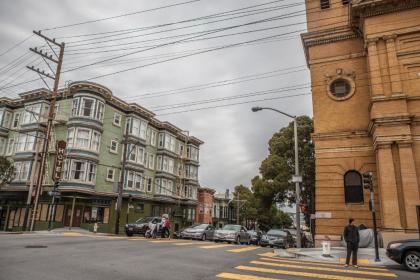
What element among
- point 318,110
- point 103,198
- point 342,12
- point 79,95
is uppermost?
point 342,12

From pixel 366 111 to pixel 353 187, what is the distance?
488 centimetres

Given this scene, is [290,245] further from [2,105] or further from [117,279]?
[2,105]

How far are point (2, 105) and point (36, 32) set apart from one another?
1908 cm

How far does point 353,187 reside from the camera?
1994 cm

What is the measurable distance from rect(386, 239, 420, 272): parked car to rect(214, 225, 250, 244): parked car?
14.9m

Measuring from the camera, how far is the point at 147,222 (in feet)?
88.3

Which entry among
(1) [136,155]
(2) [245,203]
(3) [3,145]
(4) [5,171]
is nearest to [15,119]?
(3) [3,145]

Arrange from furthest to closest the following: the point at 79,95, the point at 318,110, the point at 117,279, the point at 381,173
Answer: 1. the point at 79,95
2. the point at 318,110
3. the point at 381,173
4. the point at 117,279

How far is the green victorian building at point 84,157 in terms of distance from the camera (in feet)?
107

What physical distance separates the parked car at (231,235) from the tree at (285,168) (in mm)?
9609

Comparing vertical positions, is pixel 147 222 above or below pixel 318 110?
below

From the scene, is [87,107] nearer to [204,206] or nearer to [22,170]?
[22,170]

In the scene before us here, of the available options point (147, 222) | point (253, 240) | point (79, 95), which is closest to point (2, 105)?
point (79, 95)

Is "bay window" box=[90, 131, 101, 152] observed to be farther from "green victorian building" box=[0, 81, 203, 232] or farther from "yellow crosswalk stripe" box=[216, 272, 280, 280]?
"yellow crosswalk stripe" box=[216, 272, 280, 280]
